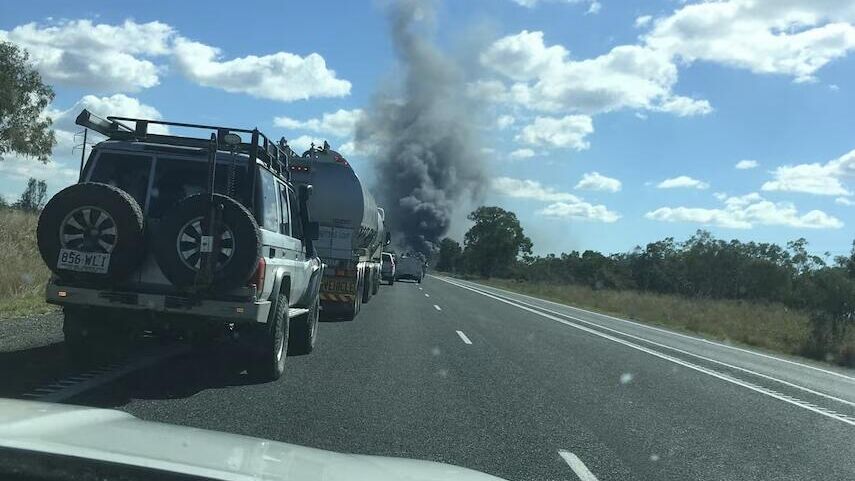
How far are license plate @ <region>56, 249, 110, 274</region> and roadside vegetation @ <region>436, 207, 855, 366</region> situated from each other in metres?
18.8

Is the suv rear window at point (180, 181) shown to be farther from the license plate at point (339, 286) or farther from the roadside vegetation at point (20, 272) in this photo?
the license plate at point (339, 286)

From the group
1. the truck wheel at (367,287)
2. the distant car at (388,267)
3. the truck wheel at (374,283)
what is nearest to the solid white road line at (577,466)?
the truck wheel at (367,287)

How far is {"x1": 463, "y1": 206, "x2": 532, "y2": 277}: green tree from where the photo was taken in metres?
111

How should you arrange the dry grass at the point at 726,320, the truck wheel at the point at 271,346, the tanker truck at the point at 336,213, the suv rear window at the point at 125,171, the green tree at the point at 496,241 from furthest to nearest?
the green tree at the point at 496,241
the dry grass at the point at 726,320
the tanker truck at the point at 336,213
the truck wheel at the point at 271,346
the suv rear window at the point at 125,171

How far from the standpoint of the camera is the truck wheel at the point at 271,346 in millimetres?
8539

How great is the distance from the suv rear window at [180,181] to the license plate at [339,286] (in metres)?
9.57

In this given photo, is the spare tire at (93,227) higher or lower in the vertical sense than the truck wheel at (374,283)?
higher

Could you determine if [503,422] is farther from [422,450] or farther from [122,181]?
[122,181]

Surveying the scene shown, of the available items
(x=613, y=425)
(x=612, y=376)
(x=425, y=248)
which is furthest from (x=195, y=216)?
(x=425, y=248)

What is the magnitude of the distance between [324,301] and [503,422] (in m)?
11.0

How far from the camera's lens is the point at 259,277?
7.88 metres

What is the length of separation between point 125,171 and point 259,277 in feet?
6.77

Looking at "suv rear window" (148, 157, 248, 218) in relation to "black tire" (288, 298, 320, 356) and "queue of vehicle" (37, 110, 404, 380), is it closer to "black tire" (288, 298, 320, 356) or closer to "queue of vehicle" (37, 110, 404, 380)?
"queue of vehicle" (37, 110, 404, 380)

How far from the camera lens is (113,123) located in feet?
29.1
